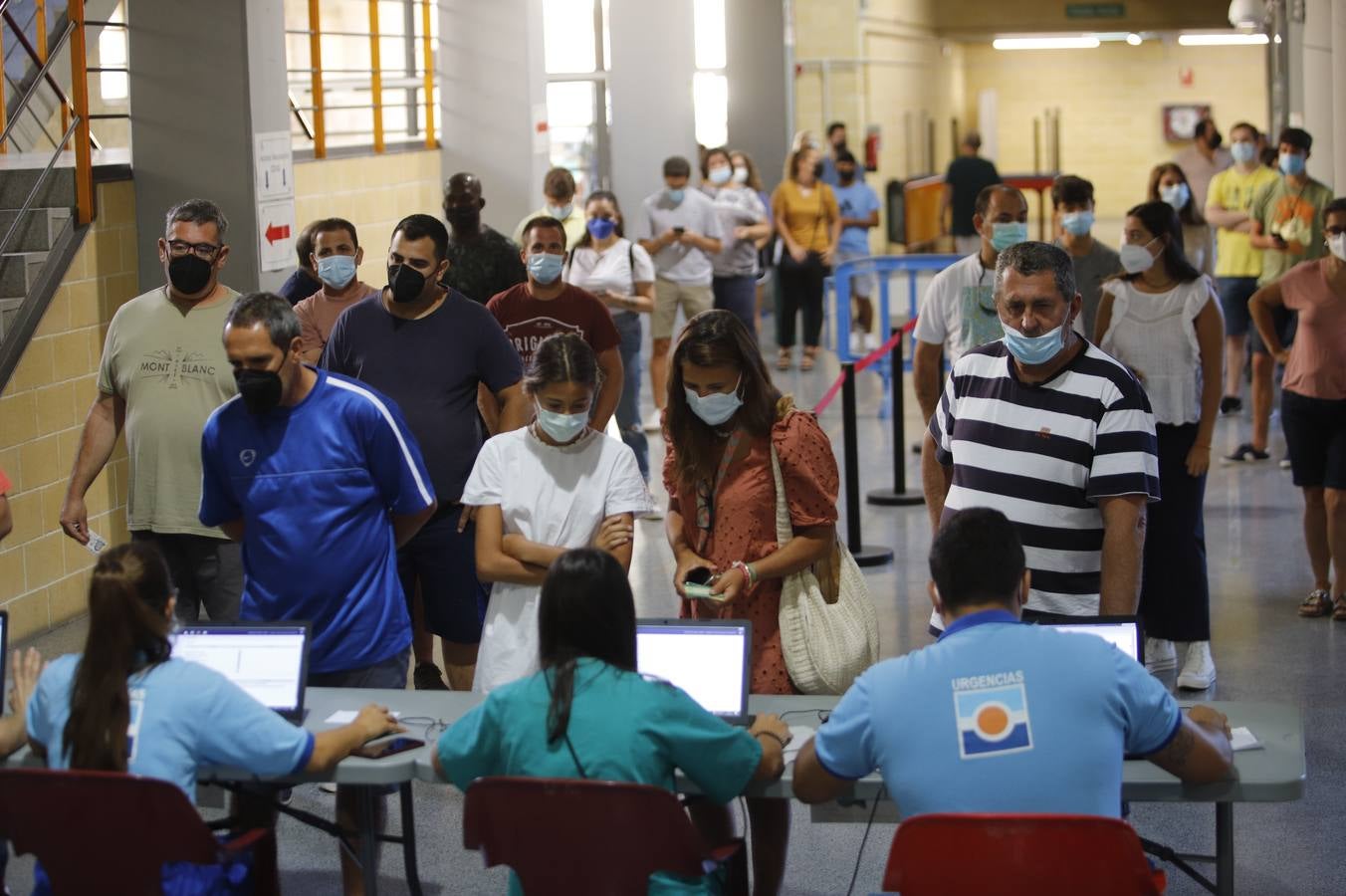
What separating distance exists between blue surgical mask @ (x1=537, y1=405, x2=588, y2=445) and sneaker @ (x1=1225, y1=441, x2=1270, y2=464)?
6.58 m

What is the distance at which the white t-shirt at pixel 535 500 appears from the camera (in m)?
4.21

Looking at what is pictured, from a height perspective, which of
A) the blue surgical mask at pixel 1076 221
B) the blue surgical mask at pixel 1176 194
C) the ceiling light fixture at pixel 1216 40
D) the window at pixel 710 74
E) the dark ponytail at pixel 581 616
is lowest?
the dark ponytail at pixel 581 616

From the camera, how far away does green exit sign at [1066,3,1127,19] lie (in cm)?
2883

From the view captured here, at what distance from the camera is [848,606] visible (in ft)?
13.8

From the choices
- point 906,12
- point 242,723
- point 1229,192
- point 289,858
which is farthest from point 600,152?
point 242,723

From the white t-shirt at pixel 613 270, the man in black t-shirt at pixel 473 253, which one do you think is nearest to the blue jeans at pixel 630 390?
the white t-shirt at pixel 613 270

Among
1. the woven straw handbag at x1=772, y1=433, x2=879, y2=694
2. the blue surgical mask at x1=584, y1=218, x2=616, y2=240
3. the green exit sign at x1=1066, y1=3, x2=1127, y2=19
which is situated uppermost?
the green exit sign at x1=1066, y1=3, x2=1127, y2=19

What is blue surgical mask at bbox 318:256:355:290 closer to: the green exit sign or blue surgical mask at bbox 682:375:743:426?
blue surgical mask at bbox 682:375:743:426

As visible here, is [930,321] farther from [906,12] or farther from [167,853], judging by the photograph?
[906,12]

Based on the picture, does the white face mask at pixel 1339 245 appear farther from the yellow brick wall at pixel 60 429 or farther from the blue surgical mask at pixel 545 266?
the yellow brick wall at pixel 60 429

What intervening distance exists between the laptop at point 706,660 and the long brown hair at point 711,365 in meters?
0.53

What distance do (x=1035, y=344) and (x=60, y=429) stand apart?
15.0 feet

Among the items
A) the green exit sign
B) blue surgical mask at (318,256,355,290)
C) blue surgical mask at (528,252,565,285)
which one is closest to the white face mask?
blue surgical mask at (528,252,565,285)

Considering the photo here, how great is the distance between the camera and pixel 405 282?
16.6ft
